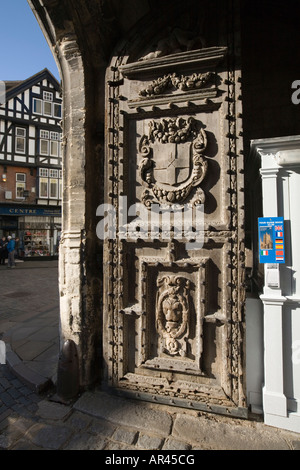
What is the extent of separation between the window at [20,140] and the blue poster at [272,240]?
76.4 ft

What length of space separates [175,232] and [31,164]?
22197 mm

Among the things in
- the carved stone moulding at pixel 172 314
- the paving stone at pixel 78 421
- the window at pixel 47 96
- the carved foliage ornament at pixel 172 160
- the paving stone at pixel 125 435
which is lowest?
the paving stone at pixel 78 421

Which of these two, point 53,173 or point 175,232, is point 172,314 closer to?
point 175,232

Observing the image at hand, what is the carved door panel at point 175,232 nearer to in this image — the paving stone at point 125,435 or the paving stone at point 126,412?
the paving stone at point 126,412

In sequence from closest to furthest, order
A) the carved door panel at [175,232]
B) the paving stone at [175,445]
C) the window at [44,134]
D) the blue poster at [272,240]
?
the paving stone at [175,445]
the blue poster at [272,240]
the carved door panel at [175,232]
the window at [44,134]

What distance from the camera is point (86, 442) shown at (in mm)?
2023

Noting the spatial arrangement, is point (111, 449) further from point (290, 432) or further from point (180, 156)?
point (180, 156)

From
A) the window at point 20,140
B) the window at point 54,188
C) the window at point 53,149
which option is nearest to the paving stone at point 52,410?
the window at point 54,188

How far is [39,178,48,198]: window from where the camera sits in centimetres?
2147

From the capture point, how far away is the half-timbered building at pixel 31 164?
20.0 meters

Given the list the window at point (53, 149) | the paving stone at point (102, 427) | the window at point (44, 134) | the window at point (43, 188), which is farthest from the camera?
the window at point (53, 149)

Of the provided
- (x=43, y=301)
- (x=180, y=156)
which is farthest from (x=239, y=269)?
(x=43, y=301)

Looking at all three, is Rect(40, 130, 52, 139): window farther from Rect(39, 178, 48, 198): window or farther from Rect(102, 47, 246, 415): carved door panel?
Rect(102, 47, 246, 415): carved door panel

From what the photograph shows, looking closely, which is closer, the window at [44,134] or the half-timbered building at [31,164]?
the half-timbered building at [31,164]
